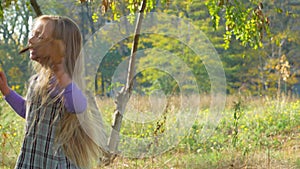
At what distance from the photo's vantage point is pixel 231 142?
17.9 ft

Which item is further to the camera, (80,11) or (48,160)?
(80,11)

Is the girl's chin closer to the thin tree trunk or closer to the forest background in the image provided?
the forest background

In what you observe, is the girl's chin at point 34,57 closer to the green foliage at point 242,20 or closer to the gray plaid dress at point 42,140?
the gray plaid dress at point 42,140

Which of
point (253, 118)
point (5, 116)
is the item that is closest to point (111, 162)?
point (5, 116)

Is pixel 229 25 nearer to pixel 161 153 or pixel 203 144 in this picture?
pixel 161 153

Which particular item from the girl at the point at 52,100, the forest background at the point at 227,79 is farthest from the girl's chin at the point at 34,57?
the forest background at the point at 227,79

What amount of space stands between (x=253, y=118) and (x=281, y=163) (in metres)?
3.20

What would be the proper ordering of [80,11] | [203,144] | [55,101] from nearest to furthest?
[55,101] < [203,144] < [80,11]

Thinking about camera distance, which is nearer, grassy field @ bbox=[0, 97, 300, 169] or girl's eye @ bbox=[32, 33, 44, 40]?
girl's eye @ bbox=[32, 33, 44, 40]

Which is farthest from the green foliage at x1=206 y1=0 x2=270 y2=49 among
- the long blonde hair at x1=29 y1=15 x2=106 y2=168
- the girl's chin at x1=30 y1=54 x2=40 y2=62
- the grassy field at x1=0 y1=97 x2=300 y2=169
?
the girl's chin at x1=30 y1=54 x2=40 y2=62

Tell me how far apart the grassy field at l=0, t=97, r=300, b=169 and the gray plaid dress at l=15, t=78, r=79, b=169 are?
46.7 inches

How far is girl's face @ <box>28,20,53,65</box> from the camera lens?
195 centimetres

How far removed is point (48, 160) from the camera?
6.53ft

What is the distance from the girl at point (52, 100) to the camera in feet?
6.44
